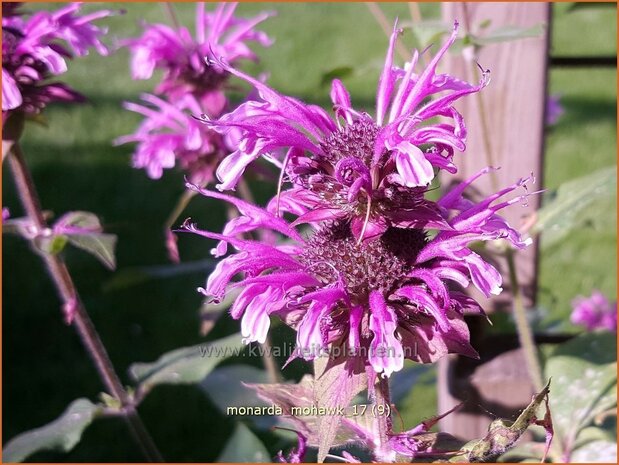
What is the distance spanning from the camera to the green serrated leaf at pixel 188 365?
886 millimetres

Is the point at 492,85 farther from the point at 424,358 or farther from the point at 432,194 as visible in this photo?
the point at 424,358

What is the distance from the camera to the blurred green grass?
5.79 ft

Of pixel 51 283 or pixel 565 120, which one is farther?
pixel 565 120

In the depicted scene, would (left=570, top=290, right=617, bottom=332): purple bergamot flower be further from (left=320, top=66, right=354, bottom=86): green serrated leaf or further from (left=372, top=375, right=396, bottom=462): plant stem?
(left=372, top=375, right=396, bottom=462): plant stem

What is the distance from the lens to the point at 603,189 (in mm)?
980

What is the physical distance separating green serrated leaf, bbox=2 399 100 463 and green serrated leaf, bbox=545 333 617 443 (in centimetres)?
61

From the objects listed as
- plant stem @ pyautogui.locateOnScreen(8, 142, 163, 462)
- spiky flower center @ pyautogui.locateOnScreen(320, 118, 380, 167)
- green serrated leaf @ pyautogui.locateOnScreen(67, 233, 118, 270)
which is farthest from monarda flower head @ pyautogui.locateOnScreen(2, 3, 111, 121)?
spiky flower center @ pyautogui.locateOnScreen(320, 118, 380, 167)

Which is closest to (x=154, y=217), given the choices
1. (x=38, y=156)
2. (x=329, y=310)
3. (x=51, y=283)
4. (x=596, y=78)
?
(x=51, y=283)

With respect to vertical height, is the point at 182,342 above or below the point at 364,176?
below

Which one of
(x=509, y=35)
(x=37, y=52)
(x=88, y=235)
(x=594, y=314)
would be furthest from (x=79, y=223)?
(x=594, y=314)

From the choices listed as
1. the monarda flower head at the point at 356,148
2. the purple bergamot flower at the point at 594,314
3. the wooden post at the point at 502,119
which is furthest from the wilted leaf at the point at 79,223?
the purple bergamot flower at the point at 594,314

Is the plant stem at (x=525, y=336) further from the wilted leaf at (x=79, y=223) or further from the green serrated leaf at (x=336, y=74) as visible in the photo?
the wilted leaf at (x=79, y=223)

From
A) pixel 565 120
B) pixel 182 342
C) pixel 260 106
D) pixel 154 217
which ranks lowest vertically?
pixel 182 342

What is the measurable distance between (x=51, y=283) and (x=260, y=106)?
201 cm
